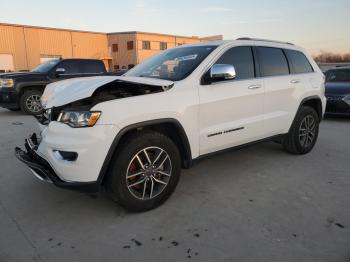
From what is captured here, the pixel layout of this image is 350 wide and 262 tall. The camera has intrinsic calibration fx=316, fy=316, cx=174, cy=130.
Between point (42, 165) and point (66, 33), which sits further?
point (66, 33)

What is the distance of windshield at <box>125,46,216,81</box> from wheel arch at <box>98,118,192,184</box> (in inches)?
22.3

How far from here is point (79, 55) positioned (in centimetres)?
3584

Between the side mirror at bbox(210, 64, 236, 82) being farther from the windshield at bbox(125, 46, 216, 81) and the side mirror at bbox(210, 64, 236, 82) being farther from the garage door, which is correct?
the garage door

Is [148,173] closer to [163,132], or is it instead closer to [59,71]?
[163,132]

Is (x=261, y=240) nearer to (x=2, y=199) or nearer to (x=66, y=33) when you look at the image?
(x=2, y=199)

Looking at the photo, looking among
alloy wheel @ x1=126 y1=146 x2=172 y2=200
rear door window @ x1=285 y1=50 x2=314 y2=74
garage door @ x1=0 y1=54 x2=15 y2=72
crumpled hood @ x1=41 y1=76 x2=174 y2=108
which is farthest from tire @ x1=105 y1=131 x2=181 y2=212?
garage door @ x1=0 y1=54 x2=15 y2=72

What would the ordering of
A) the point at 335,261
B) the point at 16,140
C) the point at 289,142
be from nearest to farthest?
the point at 335,261 < the point at 289,142 < the point at 16,140

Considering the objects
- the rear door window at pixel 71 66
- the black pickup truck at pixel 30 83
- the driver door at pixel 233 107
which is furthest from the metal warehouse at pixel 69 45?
the driver door at pixel 233 107

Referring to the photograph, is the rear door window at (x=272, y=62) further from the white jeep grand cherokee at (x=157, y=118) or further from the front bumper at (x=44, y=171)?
the front bumper at (x=44, y=171)

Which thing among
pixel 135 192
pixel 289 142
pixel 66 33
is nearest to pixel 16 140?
pixel 135 192

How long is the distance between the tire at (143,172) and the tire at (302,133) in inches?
94.0

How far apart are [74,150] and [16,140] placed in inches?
163

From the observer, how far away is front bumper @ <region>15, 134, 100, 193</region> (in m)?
2.86


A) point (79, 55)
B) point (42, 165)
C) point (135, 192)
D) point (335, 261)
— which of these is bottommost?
point (335, 261)
